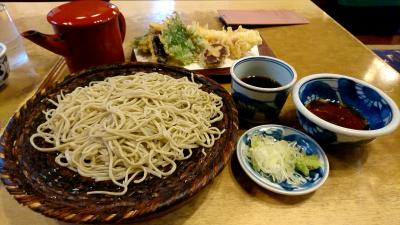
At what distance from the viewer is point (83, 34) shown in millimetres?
1099

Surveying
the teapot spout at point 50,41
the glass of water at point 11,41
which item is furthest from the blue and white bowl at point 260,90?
the glass of water at point 11,41

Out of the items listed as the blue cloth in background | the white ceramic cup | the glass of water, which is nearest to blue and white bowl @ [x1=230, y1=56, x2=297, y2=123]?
the white ceramic cup

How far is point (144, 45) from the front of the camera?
1.40 metres

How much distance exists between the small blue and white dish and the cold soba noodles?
12 centimetres

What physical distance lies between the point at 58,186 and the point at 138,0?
173 centimetres

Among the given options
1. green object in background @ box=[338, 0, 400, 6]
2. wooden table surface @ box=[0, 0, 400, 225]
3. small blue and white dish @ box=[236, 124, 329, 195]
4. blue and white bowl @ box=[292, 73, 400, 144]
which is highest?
blue and white bowl @ box=[292, 73, 400, 144]

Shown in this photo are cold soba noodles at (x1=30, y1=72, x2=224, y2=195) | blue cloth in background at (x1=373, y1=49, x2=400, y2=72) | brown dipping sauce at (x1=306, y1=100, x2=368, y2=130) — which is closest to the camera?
cold soba noodles at (x1=30, y1=72, x2=224, y2=195)

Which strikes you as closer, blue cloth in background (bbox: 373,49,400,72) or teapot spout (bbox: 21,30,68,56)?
teapot spout (bbox: 21,30,68,56)

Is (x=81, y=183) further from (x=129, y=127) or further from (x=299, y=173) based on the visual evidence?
(x=299, y=173)

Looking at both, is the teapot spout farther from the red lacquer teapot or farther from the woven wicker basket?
the woven wicker basket

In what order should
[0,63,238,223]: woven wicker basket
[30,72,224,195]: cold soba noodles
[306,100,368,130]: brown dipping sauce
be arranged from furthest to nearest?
[306,100,368,130]: brown dipping sauce, [30,72,224,195]: cold soba noodles, [0,63,238,223]: woven wicker basket

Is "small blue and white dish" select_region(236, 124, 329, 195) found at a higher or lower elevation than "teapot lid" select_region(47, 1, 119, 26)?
lower

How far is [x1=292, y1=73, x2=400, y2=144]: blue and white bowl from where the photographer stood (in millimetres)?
861

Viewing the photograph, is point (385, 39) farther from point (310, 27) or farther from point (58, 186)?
point (58, 186)
